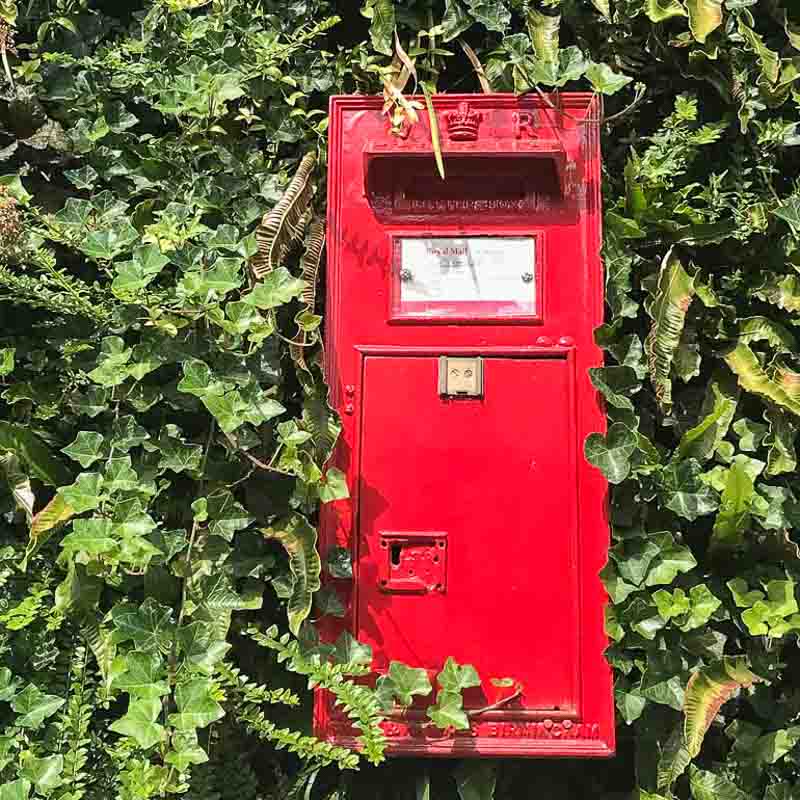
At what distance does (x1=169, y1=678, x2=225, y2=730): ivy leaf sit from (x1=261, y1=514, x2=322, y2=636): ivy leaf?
0.19 m

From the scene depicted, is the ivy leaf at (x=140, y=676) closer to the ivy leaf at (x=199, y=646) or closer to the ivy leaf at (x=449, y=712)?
the ivy leaf at (x=199, y=646)

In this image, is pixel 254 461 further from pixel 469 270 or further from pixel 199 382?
pixel 469 270

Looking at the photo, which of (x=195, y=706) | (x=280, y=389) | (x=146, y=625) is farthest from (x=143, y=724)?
(x=280, y=389)

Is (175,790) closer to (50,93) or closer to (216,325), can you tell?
(216,325)

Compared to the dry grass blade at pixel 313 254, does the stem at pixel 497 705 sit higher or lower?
lower

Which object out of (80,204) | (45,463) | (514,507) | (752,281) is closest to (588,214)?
(752,281)

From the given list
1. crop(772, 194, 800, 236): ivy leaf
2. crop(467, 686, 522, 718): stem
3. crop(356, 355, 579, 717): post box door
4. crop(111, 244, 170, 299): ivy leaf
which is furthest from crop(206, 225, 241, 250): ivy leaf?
crop(772, 194, 800, 236): ivy leaf

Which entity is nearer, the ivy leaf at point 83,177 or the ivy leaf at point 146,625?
the ivy leaf at point 146,625

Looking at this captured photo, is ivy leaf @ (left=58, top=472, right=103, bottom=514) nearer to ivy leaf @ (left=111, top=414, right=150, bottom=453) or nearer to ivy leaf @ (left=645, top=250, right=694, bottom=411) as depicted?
ivy leaf @ (left=111, top=414, right=150, bottom=453)

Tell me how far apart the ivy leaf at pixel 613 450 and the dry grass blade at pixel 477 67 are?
32.9 inches

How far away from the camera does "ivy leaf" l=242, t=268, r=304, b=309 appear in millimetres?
1796

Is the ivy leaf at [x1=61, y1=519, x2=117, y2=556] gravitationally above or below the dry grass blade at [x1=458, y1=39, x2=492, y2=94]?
below

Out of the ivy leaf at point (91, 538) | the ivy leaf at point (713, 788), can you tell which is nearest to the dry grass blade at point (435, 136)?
the ivy leaf at point (91, 538)

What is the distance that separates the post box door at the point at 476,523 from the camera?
1.78m
